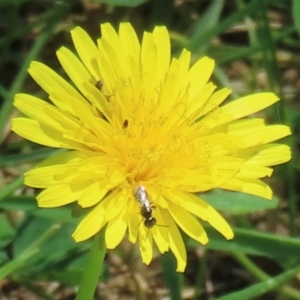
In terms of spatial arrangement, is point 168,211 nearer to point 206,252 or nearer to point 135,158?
point 135,158

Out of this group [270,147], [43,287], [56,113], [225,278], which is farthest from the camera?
[225,278]

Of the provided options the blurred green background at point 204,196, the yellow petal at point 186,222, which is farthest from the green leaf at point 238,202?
the yellow petal at point 186,222

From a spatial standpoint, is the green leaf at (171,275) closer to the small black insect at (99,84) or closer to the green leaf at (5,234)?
the green leaf at (5,234)

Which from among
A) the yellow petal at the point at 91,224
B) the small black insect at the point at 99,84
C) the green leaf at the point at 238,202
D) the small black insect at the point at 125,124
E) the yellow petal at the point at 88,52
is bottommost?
the green leaf at the point at 238,202

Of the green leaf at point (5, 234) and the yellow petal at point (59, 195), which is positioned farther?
the green leaf at point (5, 234)

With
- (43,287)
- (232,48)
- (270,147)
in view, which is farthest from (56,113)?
(232,48)

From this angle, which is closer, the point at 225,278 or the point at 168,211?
the point at 168,211
